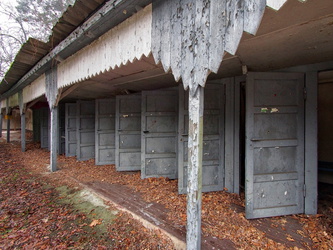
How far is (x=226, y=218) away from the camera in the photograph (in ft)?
8.41

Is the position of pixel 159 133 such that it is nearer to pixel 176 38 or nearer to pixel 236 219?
pixel 236 219

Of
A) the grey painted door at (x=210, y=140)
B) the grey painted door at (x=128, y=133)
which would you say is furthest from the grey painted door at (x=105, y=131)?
the grey painted door at (x=210, y=140)

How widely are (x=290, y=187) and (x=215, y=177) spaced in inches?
47.8

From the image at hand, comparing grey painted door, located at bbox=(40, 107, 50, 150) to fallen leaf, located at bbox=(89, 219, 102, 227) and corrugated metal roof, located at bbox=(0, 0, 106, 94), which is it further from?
fallen leaf, located at bbox=(89, 219, 102, 227)

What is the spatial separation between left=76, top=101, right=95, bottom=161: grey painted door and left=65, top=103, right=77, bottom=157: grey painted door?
22.2 inches

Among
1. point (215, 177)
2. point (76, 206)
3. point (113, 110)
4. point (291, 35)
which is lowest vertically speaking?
point (76, 206)

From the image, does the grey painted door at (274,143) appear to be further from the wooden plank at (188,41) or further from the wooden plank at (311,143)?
the wooden plank at (188,41)

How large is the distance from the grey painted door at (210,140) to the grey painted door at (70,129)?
4.87m

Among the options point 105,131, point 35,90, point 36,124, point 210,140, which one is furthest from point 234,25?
point 36,124

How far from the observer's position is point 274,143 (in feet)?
8.54

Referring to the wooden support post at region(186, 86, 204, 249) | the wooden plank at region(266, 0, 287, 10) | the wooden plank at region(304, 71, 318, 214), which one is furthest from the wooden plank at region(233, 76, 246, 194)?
the wooden plank at region(266, 0, 287, 10)

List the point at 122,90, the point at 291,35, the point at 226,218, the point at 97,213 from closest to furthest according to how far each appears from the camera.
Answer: the point at 291,35 < the point at 226,218 < the point at 97,213 < the point at 122,90

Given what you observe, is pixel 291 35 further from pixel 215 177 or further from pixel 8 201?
pixel 8 201

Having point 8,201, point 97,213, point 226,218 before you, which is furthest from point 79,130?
point 226,218
